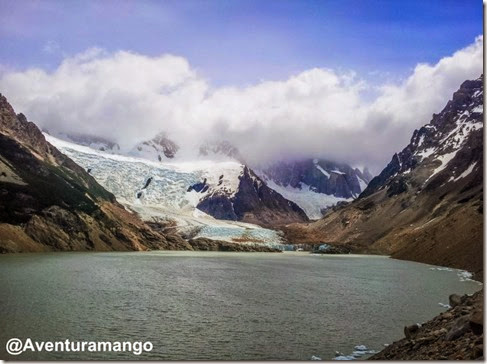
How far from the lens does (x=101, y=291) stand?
3219cm

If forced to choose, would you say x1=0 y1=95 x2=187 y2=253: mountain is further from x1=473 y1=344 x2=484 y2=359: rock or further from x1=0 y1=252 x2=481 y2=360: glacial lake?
x1=473 y1=344 x2=484 y2=359: rock

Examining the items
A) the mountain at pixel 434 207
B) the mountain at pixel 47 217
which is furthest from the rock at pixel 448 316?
the mountain at pixel 47 217

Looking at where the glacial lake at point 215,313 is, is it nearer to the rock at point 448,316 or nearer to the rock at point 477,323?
the rock at point 448,316

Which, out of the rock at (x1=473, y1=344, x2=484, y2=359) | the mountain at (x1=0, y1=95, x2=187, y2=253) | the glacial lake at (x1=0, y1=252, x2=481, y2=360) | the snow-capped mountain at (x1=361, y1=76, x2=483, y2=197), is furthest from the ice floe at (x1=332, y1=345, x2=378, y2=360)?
the snow-capped mountain at (x1=361, y1=76, x2=483, y2=197)

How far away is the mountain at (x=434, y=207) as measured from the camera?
67375 millimetres

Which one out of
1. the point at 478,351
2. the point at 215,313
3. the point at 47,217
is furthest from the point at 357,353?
the point at 47,217

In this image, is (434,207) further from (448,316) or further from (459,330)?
(459,330)

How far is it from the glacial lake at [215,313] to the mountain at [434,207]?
84.4 ft

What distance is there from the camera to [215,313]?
25.0 m

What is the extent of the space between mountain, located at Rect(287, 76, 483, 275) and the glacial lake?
25.7 metres

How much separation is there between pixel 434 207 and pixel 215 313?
359 feet

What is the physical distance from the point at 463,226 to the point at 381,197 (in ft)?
358

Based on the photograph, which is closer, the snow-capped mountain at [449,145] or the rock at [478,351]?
the rock at [478,351]

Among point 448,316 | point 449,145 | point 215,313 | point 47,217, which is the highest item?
point 449,145
